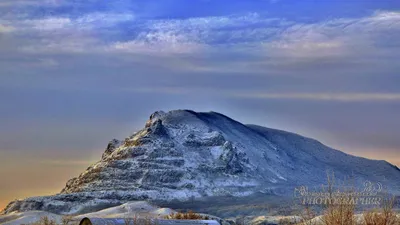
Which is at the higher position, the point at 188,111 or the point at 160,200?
the point at 188,111

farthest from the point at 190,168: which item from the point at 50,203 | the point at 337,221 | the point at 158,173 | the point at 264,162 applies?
the point at 337,221

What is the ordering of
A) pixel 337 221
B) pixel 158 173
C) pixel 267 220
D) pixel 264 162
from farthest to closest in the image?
pixel 264 162
pixel 158 173
pixel 267 220
pixel 337 221

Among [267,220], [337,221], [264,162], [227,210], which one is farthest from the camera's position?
[264,162]

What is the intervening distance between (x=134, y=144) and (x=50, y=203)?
31356 mm

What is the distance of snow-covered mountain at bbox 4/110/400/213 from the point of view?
159750 millimetres

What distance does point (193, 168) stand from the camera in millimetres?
172750

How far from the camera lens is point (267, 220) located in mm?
104375

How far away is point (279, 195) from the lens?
162 meters

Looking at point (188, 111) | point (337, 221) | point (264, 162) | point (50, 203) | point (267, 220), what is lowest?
point (337, 221)

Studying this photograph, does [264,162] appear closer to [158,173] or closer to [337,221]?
[158,173]

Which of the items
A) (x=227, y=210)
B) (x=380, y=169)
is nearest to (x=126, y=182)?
(x=227, y=210)

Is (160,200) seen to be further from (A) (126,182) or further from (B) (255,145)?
(B) (255,145)

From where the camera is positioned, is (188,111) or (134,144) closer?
(134,144)

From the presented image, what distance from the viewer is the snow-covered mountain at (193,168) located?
160 meters
